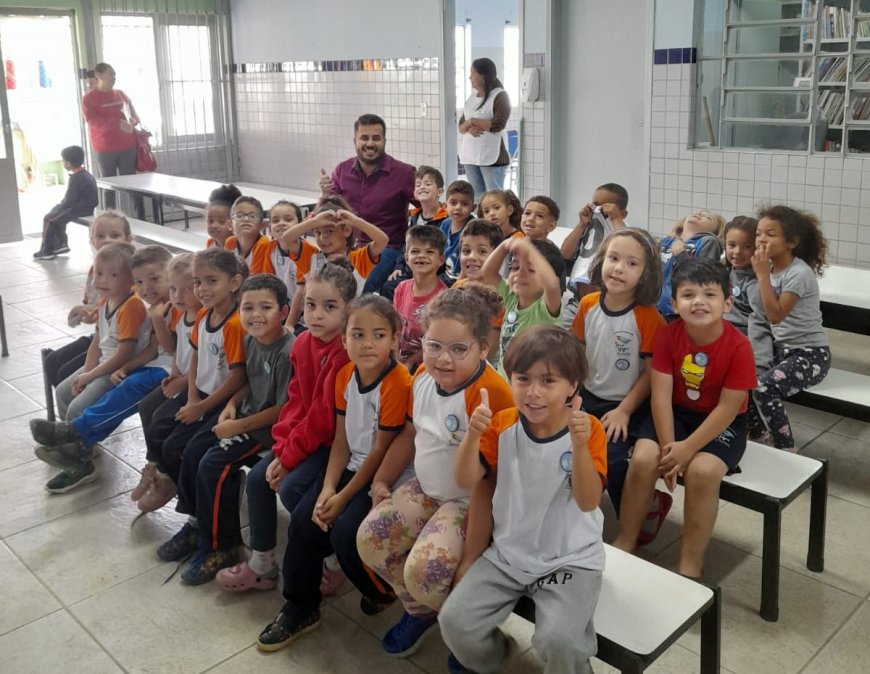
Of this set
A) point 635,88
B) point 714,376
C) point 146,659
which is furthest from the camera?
point 635,88

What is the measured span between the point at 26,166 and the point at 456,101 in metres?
6.49

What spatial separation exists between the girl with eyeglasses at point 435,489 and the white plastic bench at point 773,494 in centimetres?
78

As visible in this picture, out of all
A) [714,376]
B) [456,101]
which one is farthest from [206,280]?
[456,101]

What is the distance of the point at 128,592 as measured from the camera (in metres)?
2.76

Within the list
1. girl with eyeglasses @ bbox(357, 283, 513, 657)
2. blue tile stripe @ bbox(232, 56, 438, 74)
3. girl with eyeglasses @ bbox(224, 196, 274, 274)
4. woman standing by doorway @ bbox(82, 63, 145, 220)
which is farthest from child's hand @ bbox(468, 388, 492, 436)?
woman standing by doorway @ bbox(82, 63, 145, 220)

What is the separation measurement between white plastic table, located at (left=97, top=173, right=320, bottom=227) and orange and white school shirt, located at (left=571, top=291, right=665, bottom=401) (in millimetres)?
3684

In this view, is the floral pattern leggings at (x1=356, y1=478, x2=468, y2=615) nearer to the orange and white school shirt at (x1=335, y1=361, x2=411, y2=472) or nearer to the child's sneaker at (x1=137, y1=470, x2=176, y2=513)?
the orange and white school shirt at (x1=335, y1=361, x2=411, y2=472)

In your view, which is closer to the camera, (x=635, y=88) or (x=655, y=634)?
(x=655, y=634)

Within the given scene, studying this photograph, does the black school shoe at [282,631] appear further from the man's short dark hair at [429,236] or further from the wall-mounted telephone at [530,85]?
the wall-mounted telephone at [530,85]

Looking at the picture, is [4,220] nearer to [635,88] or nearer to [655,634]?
[635,88]

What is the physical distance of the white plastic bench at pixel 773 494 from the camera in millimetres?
2443

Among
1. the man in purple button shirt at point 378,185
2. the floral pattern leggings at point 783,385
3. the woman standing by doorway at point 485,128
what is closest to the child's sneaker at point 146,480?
the man in purple button shirt at point 378,185

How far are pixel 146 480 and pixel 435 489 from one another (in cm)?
138

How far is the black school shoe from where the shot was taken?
7.98 ft
